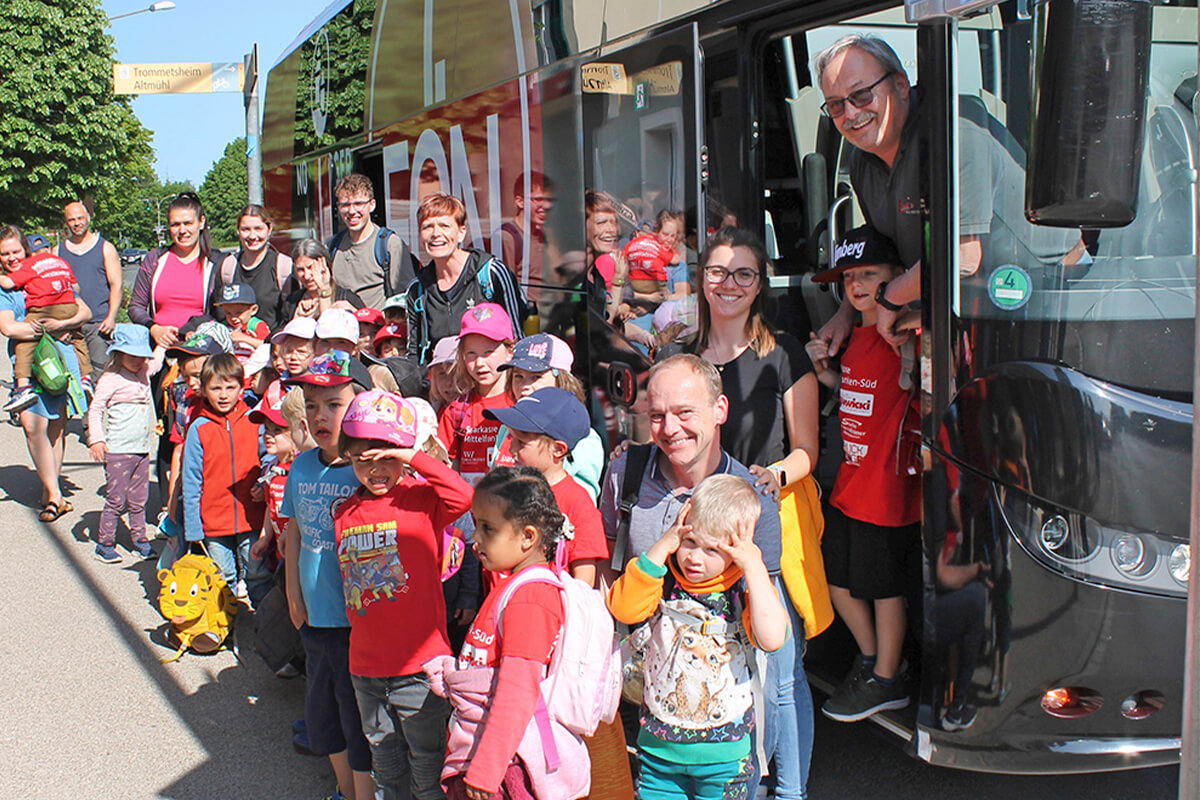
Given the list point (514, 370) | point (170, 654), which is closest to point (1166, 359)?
point (514, 370)

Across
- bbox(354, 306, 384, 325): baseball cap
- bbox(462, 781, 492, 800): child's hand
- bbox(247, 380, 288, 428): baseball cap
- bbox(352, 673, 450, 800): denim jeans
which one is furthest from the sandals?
bbox(462, 781, 492, 800): child's hand

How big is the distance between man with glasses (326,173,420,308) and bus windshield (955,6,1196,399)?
392cm

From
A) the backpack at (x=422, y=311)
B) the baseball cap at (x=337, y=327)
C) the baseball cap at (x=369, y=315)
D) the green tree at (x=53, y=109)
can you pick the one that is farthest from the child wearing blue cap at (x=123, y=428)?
the green tree at (x=53, y=109)

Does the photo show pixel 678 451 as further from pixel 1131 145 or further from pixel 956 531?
pixel 1131 145

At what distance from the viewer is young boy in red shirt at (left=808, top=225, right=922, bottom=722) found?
359 centimetres

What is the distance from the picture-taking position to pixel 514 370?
13.8ft

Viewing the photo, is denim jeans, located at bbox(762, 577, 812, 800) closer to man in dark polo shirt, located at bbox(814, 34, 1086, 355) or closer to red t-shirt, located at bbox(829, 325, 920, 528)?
red t-shirt, located at bbox(829, 325, 920, 528)

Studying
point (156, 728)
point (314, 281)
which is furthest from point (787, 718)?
point (314, 281)

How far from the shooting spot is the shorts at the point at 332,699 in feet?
12.1

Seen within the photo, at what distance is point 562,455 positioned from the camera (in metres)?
3.56

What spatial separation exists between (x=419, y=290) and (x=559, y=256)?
934 mm

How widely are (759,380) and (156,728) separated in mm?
2963

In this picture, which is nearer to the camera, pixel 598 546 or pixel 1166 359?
pixel 1166 359

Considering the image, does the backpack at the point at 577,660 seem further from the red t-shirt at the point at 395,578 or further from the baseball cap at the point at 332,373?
the baseball cap at the point at 332,373
